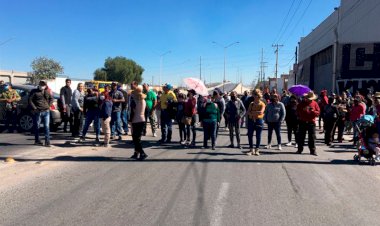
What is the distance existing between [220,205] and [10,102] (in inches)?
439

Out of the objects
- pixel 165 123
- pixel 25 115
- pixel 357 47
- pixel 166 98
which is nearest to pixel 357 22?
pixel 357 47

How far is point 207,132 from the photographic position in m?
11.4

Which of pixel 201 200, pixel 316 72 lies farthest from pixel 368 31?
pixel 201 200

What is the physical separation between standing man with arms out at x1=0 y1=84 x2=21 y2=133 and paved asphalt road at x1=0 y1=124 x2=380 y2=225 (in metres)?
4.22

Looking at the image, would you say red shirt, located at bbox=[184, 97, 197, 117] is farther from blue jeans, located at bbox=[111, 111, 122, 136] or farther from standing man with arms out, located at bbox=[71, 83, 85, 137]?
standing man with arms out, located at bbox=[71, 83, 85, 137]

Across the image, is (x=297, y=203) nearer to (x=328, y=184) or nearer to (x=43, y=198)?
(x=328, y=184)

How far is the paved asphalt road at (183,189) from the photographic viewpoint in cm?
512

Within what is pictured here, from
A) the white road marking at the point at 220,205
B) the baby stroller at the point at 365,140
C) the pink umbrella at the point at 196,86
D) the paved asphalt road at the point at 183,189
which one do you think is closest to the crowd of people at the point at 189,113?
the baby stroller at the point at 365,140

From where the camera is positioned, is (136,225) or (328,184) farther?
(328,184)

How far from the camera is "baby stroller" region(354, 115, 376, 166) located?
925cm

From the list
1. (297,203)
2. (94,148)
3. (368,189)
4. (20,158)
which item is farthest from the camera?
(94,148)

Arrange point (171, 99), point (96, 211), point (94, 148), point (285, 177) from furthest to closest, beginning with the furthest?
point (171, 99) → point (94, 148) → point (285, 177) → point (96, 211)

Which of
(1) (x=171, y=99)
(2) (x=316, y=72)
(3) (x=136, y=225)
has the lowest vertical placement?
(3) (x=136, y=225)

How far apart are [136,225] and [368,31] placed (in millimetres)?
38479
